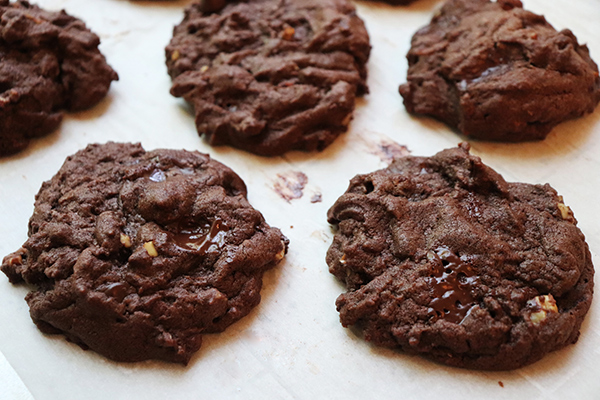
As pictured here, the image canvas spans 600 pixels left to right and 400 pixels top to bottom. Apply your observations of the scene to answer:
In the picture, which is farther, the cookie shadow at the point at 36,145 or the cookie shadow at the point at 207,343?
the cookie shadow at the point at 36,145

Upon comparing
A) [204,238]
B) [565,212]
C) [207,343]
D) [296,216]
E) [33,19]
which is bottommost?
[207,343]

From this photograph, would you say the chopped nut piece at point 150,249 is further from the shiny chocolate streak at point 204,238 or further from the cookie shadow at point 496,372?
the cookie shadow at point 496,372

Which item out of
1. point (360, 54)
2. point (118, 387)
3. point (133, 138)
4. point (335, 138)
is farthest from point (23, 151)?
point (360, 54)

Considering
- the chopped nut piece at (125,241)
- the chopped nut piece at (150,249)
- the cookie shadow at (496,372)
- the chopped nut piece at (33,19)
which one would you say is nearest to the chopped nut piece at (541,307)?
the cookie shadow at (496,372)

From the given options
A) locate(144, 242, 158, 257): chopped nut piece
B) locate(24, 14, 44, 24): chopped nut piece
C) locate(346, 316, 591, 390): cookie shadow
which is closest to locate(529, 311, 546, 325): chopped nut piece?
locate(346, 316, 591, 390): cookie shadow

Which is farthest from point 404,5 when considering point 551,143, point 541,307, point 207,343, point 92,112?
point 207,343

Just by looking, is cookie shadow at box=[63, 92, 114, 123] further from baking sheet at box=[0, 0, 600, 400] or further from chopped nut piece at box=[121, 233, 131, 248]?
chopped nut piece at box=[121, 233, 131, 248]

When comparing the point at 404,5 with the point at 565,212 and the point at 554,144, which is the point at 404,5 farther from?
the point at 565,212

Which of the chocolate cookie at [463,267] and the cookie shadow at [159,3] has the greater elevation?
the cookie shadow at [159,3]
